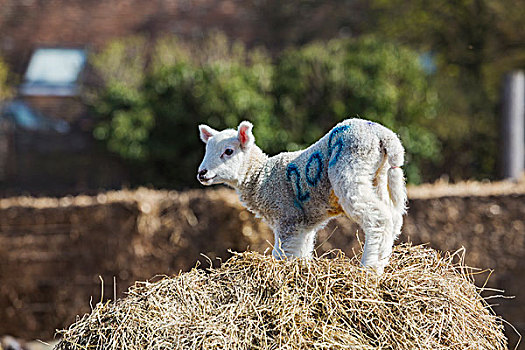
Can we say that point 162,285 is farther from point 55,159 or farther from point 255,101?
point 55,159

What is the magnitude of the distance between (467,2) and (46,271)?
33.7 feet

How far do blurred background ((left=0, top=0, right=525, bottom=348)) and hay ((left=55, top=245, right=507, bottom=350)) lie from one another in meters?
3.98

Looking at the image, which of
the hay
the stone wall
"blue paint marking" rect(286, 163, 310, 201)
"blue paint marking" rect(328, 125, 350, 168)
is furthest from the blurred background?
the hay

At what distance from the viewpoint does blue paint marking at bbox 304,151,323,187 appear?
3.63 meters

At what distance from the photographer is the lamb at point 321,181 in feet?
11.3

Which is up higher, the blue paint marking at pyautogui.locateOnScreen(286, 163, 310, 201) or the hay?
the blue paint marking at pyautogui.locateOnScreen(286, 163, 310, 201)

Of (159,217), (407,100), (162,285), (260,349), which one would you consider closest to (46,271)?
(159,217)

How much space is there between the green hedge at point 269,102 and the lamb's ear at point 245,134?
253 inches

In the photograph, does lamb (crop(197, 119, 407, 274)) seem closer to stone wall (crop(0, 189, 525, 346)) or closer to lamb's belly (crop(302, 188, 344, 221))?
lamb's belly (crop(302, 188, 344, 221))

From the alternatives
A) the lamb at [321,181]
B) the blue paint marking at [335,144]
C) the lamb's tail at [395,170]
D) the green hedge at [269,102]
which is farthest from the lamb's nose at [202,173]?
the green hedge at [269,102]

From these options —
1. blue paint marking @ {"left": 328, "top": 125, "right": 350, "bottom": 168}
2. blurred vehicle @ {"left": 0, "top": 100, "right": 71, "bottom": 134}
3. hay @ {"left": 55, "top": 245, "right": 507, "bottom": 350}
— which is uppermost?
blue paint marking @ {"left": 328, "top": 125, "right": 350, "bottom": 168}

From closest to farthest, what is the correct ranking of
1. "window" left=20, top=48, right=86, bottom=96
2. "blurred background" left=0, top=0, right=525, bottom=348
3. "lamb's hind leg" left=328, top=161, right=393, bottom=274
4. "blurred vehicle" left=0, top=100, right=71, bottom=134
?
"lamb's hind leg" left=328, top=161, right=393, bottom=274, "blurred background" left=0, top=0, right=525, bottom=348, "blurred vehicle" left=0, top=100, right=71, bottom=134, "window" left=20, top=48, right=86, bottom=96

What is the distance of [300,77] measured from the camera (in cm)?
1102

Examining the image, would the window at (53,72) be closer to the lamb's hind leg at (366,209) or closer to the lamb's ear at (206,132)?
the lamb's ear at (206,132)
